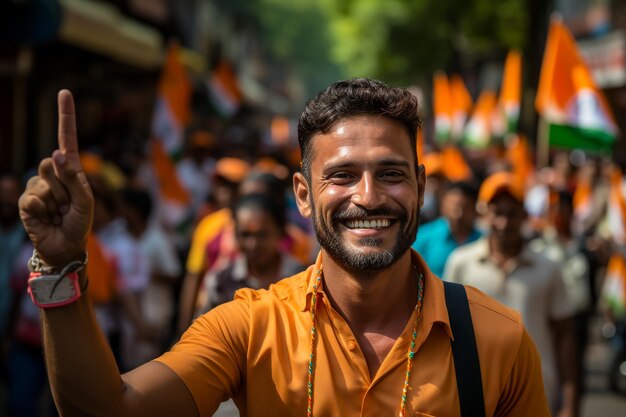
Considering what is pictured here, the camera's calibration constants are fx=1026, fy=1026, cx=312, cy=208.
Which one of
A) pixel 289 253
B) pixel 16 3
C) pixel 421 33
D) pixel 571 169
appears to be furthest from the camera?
pixel 421 33

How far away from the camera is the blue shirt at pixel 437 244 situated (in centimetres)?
640

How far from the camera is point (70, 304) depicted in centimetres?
238

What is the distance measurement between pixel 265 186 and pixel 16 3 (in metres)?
5.41

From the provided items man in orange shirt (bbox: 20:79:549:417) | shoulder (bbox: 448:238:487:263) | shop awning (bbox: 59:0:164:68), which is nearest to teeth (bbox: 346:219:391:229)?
man in orange shirt (bbox: 20:79:549:417)

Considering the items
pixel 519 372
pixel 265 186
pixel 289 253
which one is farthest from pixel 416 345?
pixel 265 186

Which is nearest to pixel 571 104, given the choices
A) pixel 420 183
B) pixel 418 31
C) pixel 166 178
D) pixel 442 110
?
pixel 166 178

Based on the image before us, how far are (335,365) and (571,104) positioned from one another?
254 inches

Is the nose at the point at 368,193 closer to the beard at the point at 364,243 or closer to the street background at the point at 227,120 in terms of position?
the beard at the point at 364,243

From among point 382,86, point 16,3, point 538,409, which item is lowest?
point 538,409

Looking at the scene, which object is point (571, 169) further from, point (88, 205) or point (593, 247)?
point (88, 205)

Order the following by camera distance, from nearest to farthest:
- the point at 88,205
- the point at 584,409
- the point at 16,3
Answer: the point at 88,205, the point at 584,409, the point at 16,3

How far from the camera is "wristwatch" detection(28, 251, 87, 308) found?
7.75ft

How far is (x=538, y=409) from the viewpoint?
8.92 ft

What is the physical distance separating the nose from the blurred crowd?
197 cm
